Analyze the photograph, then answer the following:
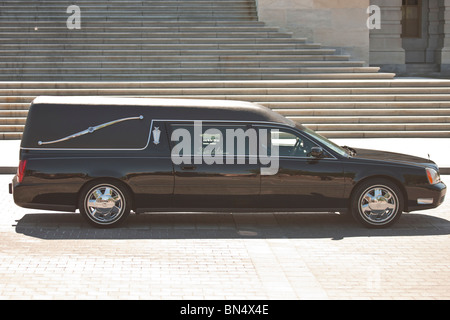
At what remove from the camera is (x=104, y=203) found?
31.9 ft

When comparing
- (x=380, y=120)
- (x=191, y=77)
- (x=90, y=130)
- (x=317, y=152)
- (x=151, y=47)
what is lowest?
(x=380, y=120)

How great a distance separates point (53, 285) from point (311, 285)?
228 cm

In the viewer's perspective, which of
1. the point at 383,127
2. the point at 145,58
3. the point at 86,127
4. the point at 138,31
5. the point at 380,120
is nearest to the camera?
the point at 86,127

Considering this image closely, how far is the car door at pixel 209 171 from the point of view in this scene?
32.0 feet

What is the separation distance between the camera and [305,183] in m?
9.81

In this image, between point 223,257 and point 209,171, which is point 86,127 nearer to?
point 209,171

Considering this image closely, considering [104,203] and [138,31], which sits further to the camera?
[138,31]

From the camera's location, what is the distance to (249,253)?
845 centimetres

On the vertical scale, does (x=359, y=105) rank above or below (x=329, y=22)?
below

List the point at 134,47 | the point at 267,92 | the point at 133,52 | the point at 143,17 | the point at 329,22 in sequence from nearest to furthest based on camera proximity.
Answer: the point at 267,92 < the point at 133,52 < the point at 134,47 < the point at 143,17 < the point at 329,22

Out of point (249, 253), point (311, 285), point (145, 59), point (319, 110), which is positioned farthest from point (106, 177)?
point (145, 59)

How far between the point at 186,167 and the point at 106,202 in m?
1.06

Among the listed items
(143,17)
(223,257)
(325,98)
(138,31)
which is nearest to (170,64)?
(138,31)
